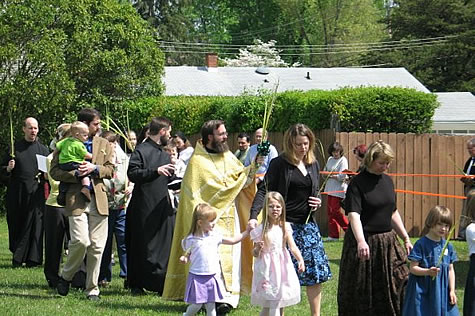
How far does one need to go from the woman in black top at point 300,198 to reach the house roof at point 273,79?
28083 millimetres

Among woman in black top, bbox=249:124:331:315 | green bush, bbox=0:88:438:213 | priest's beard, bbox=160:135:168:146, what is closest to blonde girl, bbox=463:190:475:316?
woman in black top, bbox=249:124:331:315

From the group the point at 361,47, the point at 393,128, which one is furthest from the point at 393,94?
the point at 361,47

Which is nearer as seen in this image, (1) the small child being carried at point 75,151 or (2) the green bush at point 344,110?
(1) the small child being carried at point 75,151

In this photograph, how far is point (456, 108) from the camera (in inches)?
1340

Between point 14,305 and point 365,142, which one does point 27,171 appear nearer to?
point 14,305

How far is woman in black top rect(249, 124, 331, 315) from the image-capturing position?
27.7 feet

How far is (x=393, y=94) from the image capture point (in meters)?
17.9

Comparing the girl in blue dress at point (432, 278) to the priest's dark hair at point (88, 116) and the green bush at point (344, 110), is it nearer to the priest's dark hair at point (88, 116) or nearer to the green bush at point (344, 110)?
the priest's dark hair at point (88, 116)

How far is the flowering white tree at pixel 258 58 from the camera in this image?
189 ft

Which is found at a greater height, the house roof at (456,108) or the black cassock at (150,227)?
the house roof at (456,108)

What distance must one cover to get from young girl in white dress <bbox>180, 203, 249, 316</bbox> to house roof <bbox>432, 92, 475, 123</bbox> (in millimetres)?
22719

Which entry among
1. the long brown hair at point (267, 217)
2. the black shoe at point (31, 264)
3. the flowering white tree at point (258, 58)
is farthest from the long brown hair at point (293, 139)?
the flowering white tree at point (258, 58)

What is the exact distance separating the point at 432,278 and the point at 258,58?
50.9m

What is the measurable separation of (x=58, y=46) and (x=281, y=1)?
4425 centimetres
